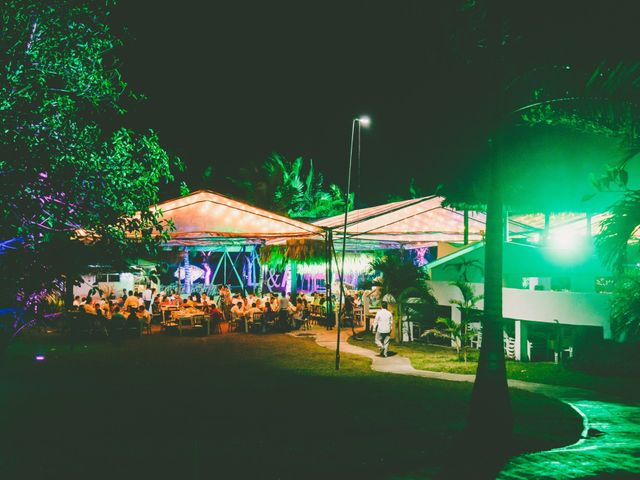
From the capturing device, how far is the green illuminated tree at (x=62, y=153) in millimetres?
6039

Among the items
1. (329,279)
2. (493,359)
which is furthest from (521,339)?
(493,359)

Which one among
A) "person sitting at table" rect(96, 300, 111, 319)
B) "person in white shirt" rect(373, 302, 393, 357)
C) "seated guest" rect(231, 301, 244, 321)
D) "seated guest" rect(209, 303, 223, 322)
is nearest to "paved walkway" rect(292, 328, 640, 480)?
"person in white shirt" rect(373, 302, 393, 357)

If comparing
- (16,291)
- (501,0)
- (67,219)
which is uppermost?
(501,0)

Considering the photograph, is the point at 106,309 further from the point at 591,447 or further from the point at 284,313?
the point at 591,447

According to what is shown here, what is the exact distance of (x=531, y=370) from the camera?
13.0 meters

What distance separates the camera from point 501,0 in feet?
25.0

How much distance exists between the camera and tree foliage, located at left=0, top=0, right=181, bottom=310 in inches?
238

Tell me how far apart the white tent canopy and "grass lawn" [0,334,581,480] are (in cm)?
672

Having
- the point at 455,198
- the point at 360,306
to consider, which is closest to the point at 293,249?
the point at 360,306

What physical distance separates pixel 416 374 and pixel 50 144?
911 centimetres

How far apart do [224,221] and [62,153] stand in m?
Answer: 13.6

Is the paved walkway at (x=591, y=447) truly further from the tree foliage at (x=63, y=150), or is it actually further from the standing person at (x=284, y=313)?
the standing person at (x=284, y=313)

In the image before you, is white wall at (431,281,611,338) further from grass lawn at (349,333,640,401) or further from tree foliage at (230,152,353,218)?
tree foliage at (230,152,353,218)

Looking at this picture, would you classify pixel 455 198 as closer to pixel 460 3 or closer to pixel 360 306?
pixel 360 306
